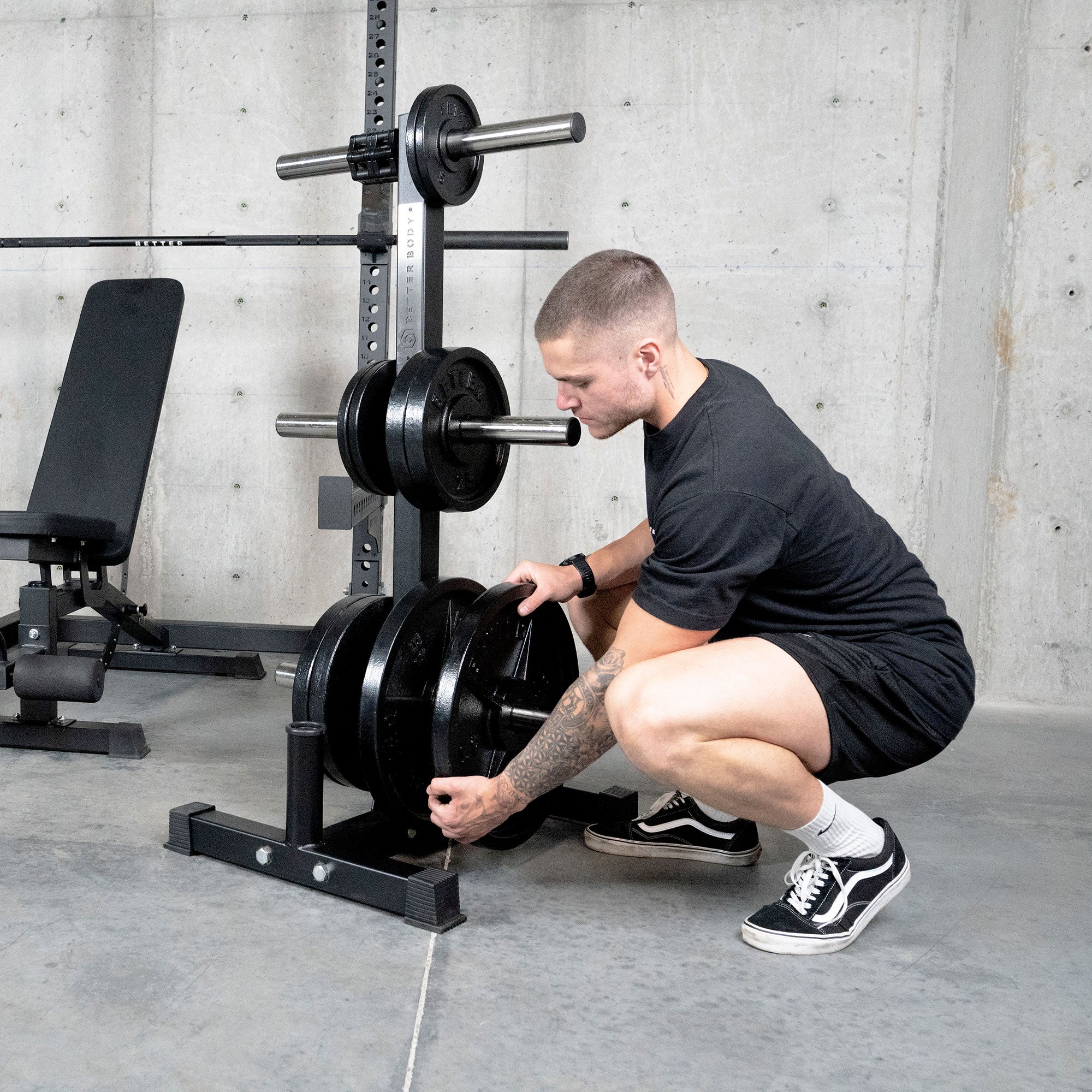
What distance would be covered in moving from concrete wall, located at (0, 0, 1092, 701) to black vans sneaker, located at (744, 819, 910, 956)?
1850 millimetres

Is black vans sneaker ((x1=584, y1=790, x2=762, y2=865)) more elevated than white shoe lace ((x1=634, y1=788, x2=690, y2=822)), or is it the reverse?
white shoe lace ((x1=634, y1=788, x2=690, y2=822))

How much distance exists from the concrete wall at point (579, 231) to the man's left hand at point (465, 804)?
6.42 ft

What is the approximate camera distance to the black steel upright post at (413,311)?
183 centimetres

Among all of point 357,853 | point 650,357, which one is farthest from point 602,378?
point 357,853

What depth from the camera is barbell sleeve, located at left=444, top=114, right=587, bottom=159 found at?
167cm

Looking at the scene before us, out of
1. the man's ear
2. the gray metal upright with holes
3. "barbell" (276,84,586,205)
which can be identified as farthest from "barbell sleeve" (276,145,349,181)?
the man's ear

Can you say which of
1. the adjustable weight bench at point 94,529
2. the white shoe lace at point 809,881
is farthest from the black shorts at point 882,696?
the adjustable weight bench at point 94,529

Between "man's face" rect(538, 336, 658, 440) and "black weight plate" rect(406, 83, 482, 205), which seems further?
"black weight plate" rect(406, 83, 482, 205)

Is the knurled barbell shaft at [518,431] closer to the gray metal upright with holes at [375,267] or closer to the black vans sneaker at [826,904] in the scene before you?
the gray metal upright with holes at [375,267]

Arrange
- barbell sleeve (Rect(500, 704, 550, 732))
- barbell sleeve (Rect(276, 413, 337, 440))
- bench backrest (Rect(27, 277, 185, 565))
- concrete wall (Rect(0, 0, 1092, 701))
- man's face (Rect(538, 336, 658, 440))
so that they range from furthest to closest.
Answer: concrete wall (Rect(0, 0, 1092, 701))
bench backrest (Rect(27, 277, 185, 565))
barbell sleeve (Rect(276, 413, 337, 440))
barbell sleeve (Rect(500, 704, 550, 732))
man's face (Rect(538, 336, 658, 440))

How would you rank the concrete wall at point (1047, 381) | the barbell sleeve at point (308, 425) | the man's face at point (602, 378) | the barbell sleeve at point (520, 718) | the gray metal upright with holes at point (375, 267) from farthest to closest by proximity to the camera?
the concrete wall at point (1047, 381), the gray metal upright with holes at point (375, 267), the barbell sleeve at point (308, 425), the barbell sleeve at point (520, 718), the man's face at point (602, 378)

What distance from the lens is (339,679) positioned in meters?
1.75

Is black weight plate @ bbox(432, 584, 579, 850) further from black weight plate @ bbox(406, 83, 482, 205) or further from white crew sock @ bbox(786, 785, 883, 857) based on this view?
black weight plate @ bbox(406, 83, 482, 205)

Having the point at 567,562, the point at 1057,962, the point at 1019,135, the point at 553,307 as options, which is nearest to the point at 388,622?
the point at 567,562
